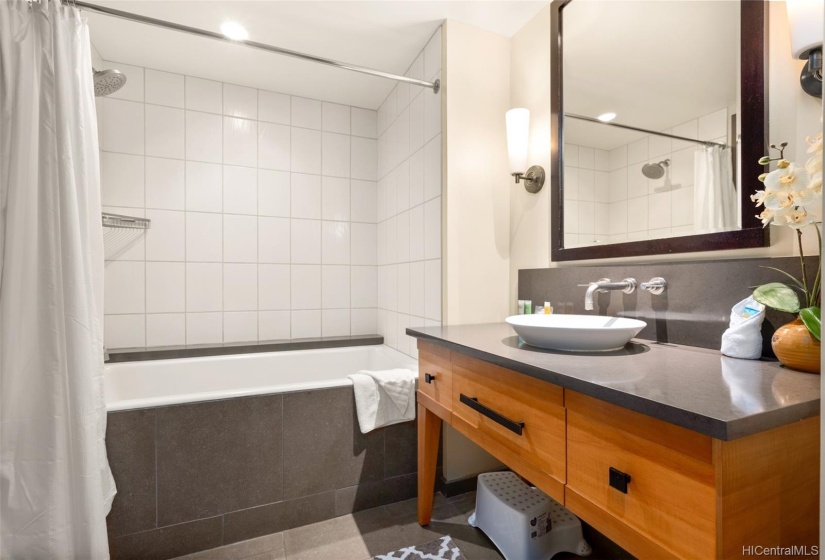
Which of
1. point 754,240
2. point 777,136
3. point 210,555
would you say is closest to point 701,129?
point 777,136

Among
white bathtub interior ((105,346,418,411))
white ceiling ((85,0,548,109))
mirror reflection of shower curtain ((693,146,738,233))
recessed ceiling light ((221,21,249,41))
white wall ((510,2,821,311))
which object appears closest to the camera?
white wall ((510,2,821,311))

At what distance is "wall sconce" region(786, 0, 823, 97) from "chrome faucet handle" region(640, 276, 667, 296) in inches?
22.0

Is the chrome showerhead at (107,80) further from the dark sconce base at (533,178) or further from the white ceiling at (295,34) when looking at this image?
the dark sconce base at (533,178)

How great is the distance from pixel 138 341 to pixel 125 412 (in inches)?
43.5

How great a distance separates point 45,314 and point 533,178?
6.17 feet

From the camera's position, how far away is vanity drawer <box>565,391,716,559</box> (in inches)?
23.8

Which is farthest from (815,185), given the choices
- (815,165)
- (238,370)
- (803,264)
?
(238,370)

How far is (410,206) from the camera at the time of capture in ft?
7.42

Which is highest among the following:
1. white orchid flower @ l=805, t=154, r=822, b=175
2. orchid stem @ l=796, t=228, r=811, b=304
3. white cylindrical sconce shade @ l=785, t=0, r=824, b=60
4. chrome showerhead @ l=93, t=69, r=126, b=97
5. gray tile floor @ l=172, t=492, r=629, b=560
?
chrome showerhead @ l=93, t=69, r=126, b=97

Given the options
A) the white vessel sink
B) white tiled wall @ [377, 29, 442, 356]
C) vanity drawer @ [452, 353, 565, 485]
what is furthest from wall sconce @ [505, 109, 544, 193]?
vanity drawer @ [452, 353, 565, 485]

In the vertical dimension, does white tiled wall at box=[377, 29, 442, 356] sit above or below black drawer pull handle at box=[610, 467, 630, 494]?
above

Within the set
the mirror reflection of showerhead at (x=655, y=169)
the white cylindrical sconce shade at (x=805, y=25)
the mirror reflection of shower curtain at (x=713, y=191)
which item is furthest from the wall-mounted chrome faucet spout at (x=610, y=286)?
the white cylindrical sconce shade at (x=805, y=25)

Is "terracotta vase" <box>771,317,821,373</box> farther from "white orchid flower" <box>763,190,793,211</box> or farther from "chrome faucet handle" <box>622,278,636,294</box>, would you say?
"chrome faucet handle" <box>622,278,636,294</box>

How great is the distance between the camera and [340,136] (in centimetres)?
275
